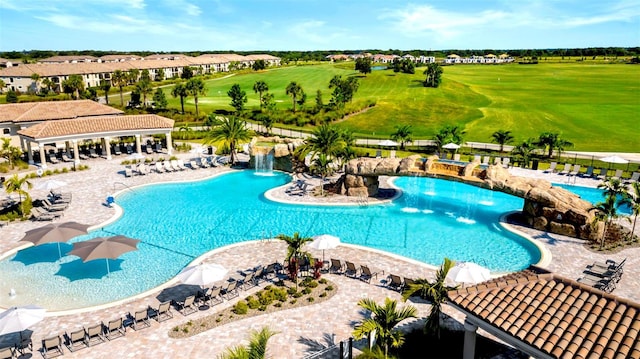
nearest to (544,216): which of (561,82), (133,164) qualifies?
(133,164)

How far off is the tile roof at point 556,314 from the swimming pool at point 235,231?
10489mm

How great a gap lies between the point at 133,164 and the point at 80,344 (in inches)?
1186

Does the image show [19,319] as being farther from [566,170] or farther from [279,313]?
[566,170]

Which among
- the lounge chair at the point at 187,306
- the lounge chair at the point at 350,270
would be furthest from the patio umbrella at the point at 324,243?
the lounge chair at the point at 187,306

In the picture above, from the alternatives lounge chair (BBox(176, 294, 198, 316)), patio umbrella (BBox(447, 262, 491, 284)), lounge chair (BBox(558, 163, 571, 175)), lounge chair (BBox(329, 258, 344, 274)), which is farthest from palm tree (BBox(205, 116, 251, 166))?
lounge chair (BBox(558, 163, 571, 175))

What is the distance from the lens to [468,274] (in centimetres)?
1741

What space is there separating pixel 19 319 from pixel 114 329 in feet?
10.0

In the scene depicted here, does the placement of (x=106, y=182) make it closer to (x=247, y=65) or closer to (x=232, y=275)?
(x=232, y=275)

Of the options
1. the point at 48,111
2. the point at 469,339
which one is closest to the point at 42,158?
the point at 48,111

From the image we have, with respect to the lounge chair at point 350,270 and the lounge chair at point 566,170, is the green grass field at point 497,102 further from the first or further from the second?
the lounge chair at point 350,270

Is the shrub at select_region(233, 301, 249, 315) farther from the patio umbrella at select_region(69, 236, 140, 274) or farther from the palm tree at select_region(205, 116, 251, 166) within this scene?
the palm tree at select_region(205, 116, 251, 166)

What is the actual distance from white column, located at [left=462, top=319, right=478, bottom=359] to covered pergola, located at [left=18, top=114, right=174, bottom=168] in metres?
40.1

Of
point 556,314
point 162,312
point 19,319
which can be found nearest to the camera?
point 556,314

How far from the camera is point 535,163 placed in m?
41.6
